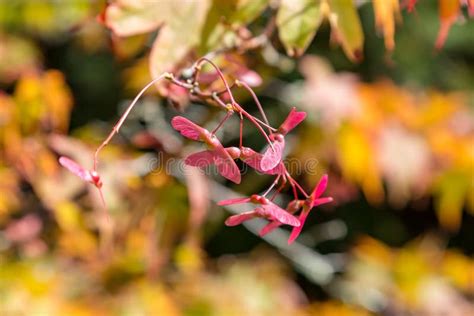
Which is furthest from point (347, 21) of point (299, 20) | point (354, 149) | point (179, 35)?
point (354, 149)

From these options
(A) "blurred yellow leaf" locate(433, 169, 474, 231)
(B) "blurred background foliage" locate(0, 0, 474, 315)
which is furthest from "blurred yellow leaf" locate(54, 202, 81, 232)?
(A) "blurred yellow leaf" locate(433, 169, 474, 231)

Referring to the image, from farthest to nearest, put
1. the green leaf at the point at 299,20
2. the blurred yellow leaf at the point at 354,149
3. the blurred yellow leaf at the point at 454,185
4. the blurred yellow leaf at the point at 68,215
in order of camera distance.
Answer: the blurred yellow leaf at the point at 454,185, the blurred yellow leaf at the point at 354,149, the blurred yellow leaf at the point at 68,215, the green leaf at the point at 299,20

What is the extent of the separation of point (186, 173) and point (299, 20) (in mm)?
606

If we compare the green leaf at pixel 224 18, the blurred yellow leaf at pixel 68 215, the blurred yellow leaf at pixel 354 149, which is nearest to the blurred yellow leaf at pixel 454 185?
the blurred yellow leaf at pixel 354 149

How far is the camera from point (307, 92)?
159 centimetres

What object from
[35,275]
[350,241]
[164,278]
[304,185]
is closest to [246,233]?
[350,241]

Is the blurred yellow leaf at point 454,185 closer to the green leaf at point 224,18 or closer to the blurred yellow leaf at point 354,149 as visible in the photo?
the blurred yellow leaf at point 354,149

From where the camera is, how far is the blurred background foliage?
0.83m

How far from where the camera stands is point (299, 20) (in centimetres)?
77

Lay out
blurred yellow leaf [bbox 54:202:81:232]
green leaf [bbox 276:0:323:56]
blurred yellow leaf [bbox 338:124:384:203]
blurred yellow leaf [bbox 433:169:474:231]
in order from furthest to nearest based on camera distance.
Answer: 1. blurred yellow leaf [bbox 433:169:474:231]
2. blurred yellow leaf [bbox 338:124:384:203]
3. blurred yellow leaf [bbox 54:202:81:232]
4. green leaf [bbox 276:0:323:56]

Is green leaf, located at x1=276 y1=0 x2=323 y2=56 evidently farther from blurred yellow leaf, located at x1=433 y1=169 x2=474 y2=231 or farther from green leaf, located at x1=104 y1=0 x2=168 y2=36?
blurred yellow leaf, located at x1=433 y1=169 x2=474 y2=231

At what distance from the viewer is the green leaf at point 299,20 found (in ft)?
2.53

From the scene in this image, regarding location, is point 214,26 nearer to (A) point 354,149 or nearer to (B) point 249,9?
(B) point 249,9

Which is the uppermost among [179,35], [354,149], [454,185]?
[179,35]
